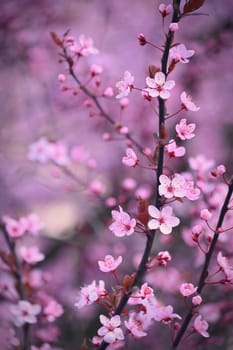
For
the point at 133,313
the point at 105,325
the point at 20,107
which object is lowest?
the point at 20,107

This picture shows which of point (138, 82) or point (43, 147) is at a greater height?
point (43, 147)

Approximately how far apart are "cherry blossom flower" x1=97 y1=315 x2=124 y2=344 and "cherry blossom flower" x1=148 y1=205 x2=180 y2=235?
276 mm

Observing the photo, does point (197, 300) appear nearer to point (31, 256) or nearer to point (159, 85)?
point (159, 85)

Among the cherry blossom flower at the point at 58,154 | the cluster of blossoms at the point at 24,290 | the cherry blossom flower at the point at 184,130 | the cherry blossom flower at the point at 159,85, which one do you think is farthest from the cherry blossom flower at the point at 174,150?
the cherry blossom flower at the point at 58,154

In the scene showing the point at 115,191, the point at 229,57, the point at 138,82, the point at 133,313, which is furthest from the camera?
the point at 138,82

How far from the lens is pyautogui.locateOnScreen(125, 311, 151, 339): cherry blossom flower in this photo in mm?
1338

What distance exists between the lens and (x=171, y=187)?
3.97 feet

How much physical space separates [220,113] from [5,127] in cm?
191

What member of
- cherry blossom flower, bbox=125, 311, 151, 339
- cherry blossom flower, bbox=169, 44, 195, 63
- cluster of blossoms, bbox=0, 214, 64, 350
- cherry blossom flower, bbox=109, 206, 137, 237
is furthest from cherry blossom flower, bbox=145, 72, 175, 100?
cluster of blossoms, bbox=0, 214, 64, 350

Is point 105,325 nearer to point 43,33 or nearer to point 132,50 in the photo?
point 43,33

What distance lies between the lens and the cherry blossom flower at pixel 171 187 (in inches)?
47.3

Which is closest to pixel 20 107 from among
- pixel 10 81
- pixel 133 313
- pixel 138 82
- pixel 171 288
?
pixel 10 81

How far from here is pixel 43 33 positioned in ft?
10.00

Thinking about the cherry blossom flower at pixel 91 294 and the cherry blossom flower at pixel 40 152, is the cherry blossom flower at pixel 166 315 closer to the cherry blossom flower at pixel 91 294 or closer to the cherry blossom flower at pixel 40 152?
the cherry blossom flower at pixel 91 294
